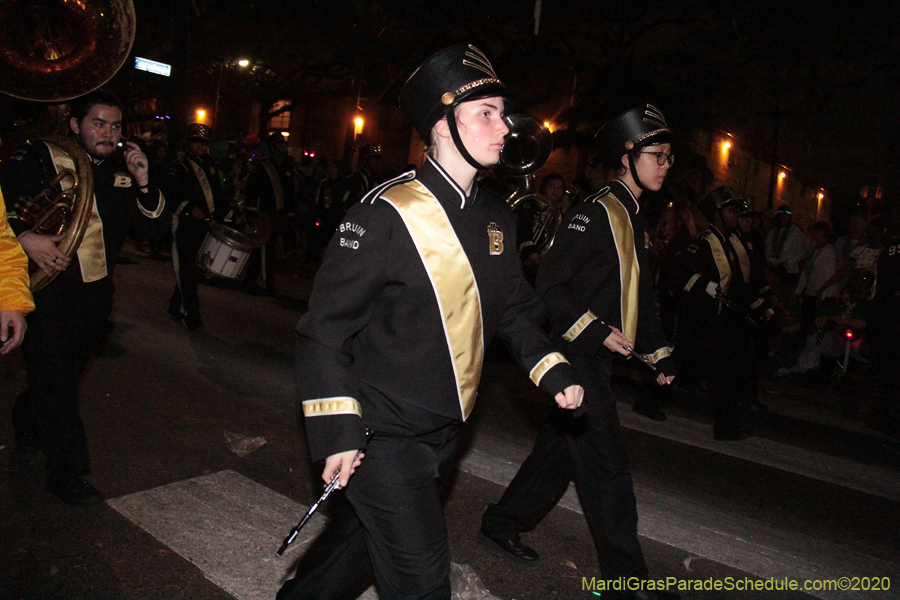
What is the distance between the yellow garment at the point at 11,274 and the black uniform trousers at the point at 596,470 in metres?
2.34

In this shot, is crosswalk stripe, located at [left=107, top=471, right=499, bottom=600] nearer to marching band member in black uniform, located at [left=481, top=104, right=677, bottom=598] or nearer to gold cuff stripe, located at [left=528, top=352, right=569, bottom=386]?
marching band member in black uniform, located at [left=481, top=104, right=677, bottom=598]

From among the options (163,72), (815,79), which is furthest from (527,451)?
(815,79)

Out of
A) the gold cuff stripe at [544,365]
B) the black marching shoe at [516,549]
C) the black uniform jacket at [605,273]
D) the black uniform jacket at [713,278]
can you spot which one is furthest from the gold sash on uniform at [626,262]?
the black uniform jacket at [713,278]

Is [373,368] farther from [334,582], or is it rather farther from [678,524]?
[678,524]

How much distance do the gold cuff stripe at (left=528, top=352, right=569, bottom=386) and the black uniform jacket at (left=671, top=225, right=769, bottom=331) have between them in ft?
13.6

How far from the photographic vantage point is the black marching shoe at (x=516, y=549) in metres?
3.74

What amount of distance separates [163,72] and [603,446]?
16452 millimetres

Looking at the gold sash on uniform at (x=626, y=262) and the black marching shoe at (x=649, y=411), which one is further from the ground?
the gold sash on uniform at (x=626, y=262)

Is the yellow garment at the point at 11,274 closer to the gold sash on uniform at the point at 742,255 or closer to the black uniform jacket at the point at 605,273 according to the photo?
the black uniform jacket at the point at 605,273

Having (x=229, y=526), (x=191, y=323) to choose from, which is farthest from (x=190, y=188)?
(x=229, y=526)

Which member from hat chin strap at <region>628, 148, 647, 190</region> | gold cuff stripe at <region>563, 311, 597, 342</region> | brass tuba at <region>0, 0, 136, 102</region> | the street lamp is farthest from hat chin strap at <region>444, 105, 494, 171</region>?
the street lamp

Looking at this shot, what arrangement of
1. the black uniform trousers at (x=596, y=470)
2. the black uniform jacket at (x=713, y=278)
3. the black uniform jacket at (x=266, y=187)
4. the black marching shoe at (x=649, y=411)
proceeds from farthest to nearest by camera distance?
the black uniform jacket at (x=266, y=187), the black marching shoe at (x=649, y=411), the black uniform jacket at (x=713, y=278), the black uniform trousers at (x=596, y=470)

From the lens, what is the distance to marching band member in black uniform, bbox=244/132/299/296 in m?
11.5

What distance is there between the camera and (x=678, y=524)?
4.55 m
